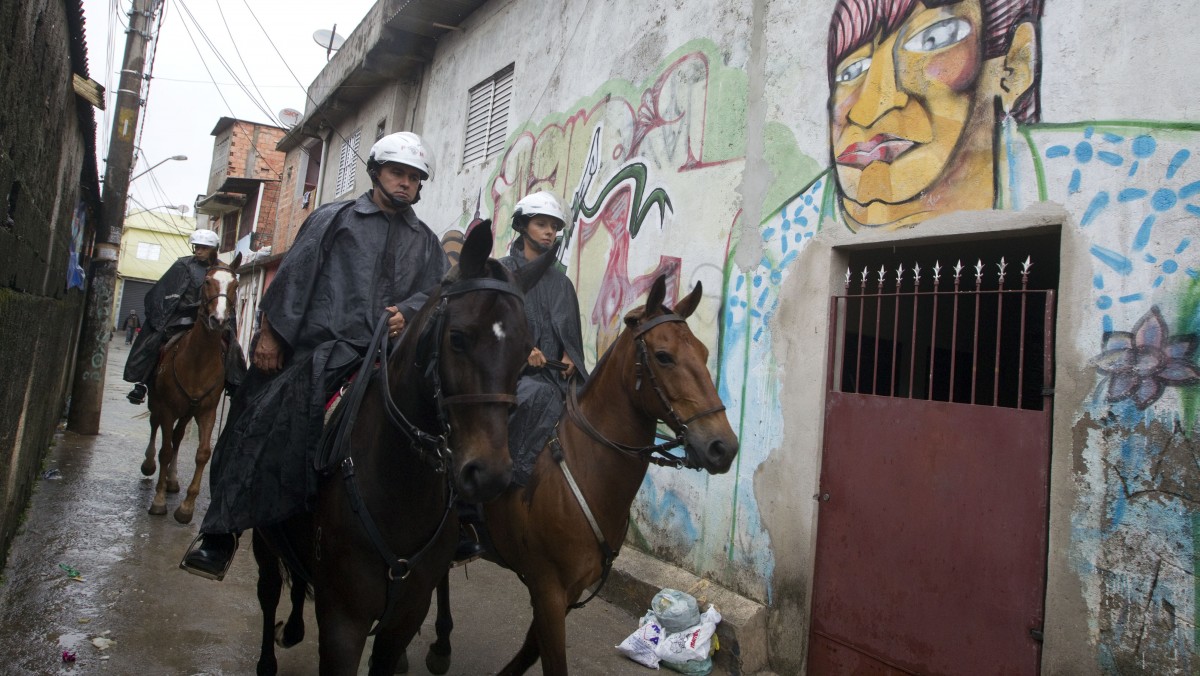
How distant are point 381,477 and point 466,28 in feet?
34.8

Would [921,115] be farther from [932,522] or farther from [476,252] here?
[476,252]

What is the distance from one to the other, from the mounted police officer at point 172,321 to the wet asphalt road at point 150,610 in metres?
1.26

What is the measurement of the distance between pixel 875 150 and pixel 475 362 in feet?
12.0

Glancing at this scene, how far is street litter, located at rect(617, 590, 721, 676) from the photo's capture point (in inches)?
191

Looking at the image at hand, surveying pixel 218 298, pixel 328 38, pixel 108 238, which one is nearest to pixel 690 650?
pixel 218 298

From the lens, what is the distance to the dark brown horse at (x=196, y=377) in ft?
22.6

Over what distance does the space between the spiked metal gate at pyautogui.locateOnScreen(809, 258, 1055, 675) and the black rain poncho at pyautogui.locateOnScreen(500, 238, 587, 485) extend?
1.80 m

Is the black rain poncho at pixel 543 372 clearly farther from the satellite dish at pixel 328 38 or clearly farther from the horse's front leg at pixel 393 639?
the satellite dish at pixel 328 38

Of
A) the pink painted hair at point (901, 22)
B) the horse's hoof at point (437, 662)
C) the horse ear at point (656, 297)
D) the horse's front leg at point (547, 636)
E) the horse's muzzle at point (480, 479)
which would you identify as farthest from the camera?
Answer: the horse's hoof at point (437, 662)

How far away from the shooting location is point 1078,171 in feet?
12.7

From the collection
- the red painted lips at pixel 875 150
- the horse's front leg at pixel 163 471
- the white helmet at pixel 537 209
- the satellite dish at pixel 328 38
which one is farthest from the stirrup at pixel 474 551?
Result: the satellite dish at pixel 328 38

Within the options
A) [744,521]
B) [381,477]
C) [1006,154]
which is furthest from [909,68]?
[381,477]

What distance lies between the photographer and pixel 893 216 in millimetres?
4750

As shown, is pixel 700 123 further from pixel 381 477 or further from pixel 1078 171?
pixel 381 477
